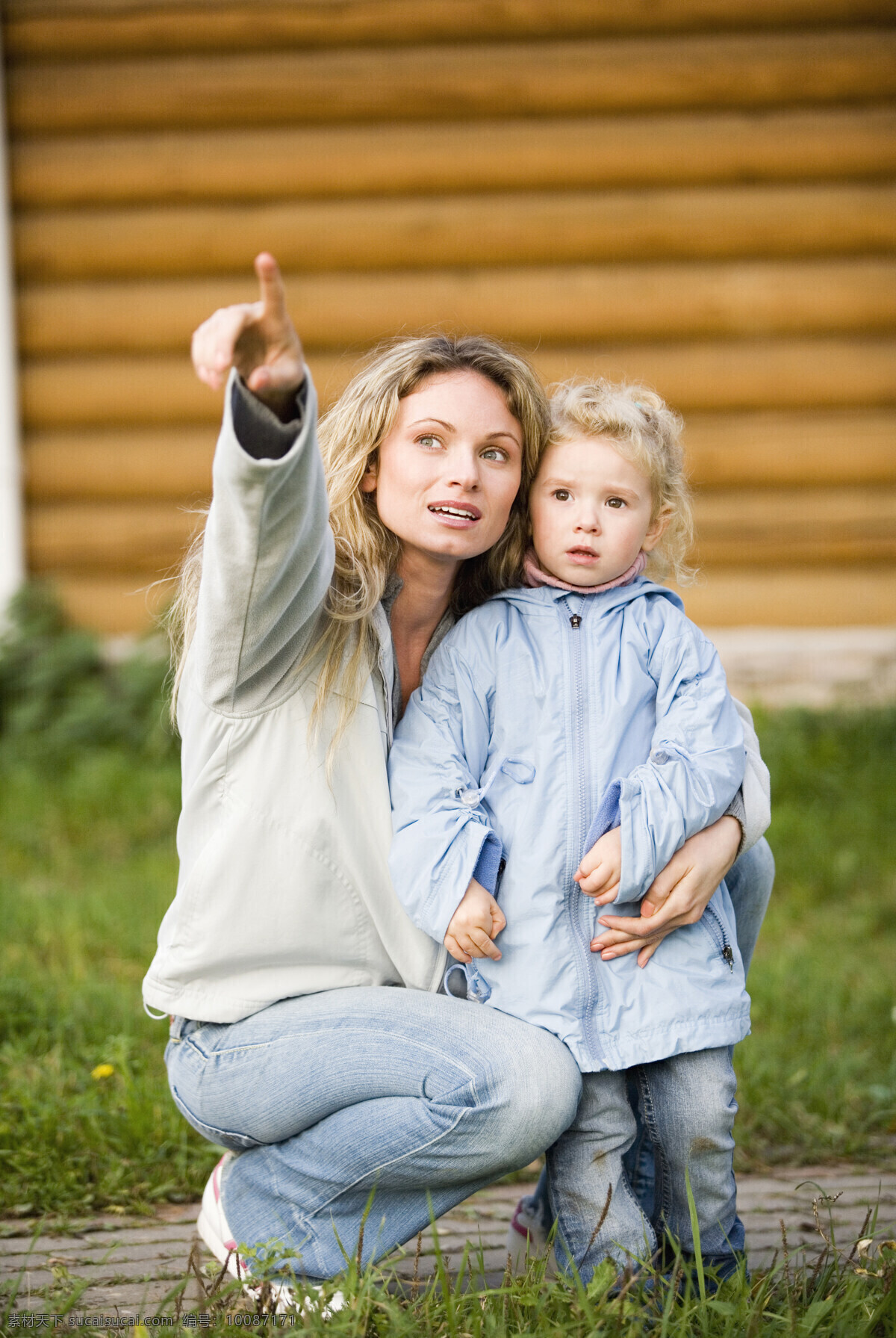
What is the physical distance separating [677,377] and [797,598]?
1053mm

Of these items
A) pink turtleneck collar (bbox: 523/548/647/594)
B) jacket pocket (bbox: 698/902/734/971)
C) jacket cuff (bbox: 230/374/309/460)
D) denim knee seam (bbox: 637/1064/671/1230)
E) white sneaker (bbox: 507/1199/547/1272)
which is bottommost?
white sneaker (bbox: 507/1199/547/1272)

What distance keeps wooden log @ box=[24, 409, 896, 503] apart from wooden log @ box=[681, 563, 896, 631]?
0.39m

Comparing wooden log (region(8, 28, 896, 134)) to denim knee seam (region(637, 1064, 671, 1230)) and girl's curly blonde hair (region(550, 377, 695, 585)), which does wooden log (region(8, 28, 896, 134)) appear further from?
denim knee seam (region(637, 1064, 671, 1230))

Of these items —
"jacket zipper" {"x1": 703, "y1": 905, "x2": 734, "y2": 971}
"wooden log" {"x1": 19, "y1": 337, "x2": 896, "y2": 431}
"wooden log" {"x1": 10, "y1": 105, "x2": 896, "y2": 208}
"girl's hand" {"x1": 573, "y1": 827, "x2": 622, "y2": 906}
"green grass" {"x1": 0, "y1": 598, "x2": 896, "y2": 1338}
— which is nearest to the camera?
"green grass" {"x1": 0, "y1": 598, "x2": 896, "y2": 1338}

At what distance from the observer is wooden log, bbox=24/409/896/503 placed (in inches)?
209

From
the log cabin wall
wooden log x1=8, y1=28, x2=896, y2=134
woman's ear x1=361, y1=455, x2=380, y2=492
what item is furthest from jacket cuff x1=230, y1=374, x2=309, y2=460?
wooden log x1=8, y1=28, x2=896, y2=134

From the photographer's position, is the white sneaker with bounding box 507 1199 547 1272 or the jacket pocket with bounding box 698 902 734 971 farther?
the white sneaker with bounding box 507 1199 547 1272

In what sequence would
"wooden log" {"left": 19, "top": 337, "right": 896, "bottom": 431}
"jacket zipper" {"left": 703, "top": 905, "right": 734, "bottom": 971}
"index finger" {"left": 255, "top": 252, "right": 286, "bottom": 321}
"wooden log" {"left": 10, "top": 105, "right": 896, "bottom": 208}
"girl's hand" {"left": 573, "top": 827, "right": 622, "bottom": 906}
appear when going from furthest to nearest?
"wooden log" {"left": 19, "top": 337, "right": 896, "bottom": 431}, "wooden log" {"left": 10, "top": 105, "right": 896, "bottom": 208}, "jacket zipper" {"left": 703, "top": 905, "right": 734, "bottom": 971}, "girl's hand" {"left": 573, "top": 827, "right": 622, "bottom": 906}, "index finger" {"left": 255, "top": 252, "right": 286, "bottom": 321}

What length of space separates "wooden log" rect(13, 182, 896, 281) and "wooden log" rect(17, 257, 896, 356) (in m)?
0.07

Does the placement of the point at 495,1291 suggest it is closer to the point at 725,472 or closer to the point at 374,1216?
the point at 374,1216

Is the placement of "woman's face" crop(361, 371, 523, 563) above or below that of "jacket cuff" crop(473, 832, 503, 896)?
above

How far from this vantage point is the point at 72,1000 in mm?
3137

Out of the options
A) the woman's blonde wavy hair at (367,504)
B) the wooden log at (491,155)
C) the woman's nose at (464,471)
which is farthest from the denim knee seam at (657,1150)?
the wooden log at (491,155)

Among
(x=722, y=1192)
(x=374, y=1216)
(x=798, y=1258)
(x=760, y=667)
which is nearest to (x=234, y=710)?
(x=374, y=1216)
